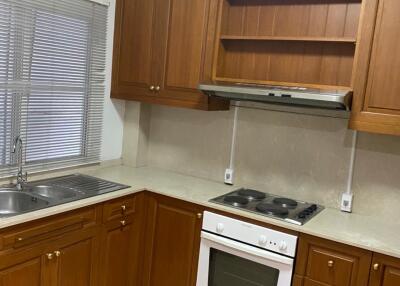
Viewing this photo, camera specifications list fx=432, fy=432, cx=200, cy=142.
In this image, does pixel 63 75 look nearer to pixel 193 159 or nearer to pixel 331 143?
pixel 193 159

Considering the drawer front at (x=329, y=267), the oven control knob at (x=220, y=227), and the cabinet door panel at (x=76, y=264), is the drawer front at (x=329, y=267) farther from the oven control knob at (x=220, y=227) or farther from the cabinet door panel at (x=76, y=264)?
the cabinet door panel at (x=76, y=264)

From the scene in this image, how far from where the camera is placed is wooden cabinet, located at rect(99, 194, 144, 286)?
2.63 meters

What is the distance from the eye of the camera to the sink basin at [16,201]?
246cm

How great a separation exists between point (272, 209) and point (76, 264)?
3.80 ft

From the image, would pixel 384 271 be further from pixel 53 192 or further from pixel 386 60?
pixel 53 192

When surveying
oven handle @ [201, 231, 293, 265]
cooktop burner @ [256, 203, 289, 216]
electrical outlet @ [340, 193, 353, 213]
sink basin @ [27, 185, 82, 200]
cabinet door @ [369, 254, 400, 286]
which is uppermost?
electrical outlet @ [340, 193, 353, 213]

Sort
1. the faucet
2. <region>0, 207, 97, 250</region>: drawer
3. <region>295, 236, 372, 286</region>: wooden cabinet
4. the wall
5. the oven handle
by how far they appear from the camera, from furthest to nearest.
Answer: the wall
the faucet
the oven handle
<region>295, 236, 372, 286</region>: wooden cabinet
<region>0, 207, 97, 250</region>: drawer

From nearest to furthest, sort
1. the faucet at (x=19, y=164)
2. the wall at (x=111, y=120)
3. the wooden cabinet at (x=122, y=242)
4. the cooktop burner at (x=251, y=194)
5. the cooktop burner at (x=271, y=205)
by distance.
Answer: the cooktop burner at (x=271, y=205) → the faucet at (x=19, y=164) → the wooden cabinet at (x=122, y=242) → the cooktop burner at (x=251, y=194) → the wall at (x=111, y=120)

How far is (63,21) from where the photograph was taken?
2732 millimetres

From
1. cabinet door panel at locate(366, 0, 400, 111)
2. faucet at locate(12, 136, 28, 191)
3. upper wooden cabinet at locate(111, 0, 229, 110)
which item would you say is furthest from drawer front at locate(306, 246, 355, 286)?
faucet at locate(12, 136, 28, 191)

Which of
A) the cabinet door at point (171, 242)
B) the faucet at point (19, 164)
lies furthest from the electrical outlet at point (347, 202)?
the faucet at point (19, 164)

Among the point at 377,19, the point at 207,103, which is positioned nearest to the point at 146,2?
the point at 207,103

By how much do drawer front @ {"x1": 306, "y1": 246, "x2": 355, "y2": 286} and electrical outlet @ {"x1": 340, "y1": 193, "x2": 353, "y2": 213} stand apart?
18.7 inches

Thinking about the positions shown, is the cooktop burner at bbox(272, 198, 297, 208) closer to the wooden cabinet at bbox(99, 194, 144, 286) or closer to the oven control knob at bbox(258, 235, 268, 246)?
the oven control knob at bbox(258, 235, 268, 246)
